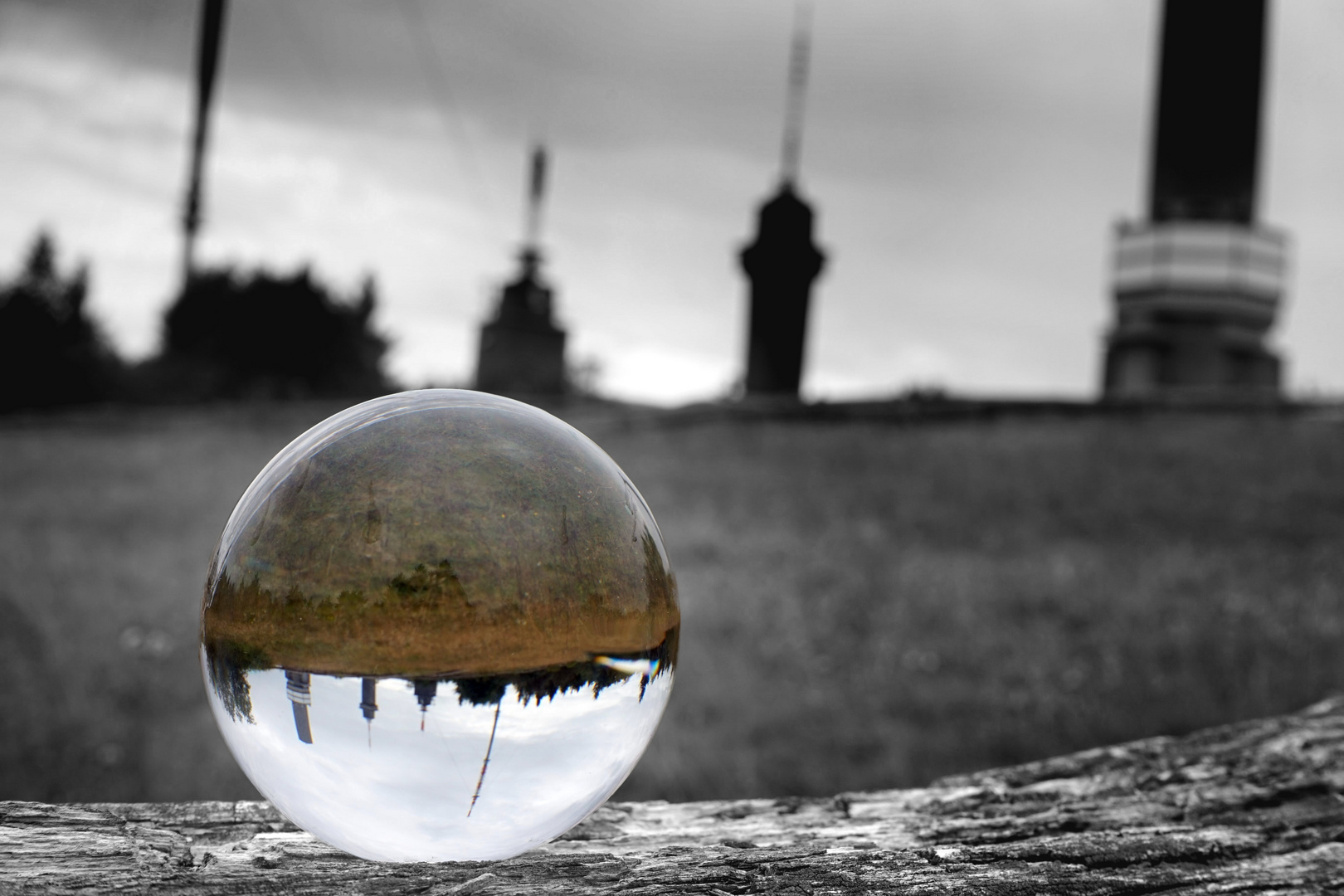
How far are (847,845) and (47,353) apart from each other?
27172 mm

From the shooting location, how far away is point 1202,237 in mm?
19812

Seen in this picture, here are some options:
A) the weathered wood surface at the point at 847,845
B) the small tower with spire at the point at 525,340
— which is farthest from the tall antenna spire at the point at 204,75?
the weathered wood surface at the point at 847,845

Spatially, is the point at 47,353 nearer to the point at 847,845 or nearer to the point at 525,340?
the point at 525,340

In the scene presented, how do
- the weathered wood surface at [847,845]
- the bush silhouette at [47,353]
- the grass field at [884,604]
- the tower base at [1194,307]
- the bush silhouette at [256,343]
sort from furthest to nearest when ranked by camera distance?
the bush silhouette at [256,343]
the bush silhouette at [47,353]
the tower base at [1194,307]
the grass field at [884,604]
the weathered wood surface at [847,845]

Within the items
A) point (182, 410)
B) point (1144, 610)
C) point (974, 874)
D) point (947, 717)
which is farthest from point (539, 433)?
point (182, 410)

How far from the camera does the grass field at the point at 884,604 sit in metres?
5.26

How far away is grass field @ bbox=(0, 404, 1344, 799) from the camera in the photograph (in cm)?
526

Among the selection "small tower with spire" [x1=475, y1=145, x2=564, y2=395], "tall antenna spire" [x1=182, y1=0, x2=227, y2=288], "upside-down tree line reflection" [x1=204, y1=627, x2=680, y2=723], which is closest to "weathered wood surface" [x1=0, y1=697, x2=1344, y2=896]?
"upside-down tree line reflection" [x1=204, y1=627, x2=680, y2=723]

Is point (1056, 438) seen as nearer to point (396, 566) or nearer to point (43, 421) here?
point (396, 566)

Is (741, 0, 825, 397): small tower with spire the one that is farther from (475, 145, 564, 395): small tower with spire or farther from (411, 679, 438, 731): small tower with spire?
(411, 679, 438, 731): small tower with spire

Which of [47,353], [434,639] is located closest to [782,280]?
[434,639]

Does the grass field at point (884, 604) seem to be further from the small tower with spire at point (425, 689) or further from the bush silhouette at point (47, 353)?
the bush silhouette at point (47, 353)

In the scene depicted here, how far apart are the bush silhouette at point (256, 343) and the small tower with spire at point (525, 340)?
6.74 meters

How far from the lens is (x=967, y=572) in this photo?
7.46 metres
